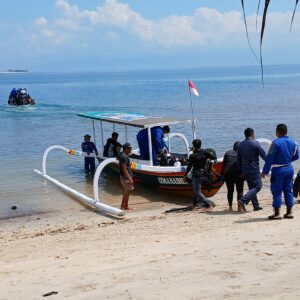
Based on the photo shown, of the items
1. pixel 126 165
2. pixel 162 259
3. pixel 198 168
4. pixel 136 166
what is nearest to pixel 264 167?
pixel 198 168

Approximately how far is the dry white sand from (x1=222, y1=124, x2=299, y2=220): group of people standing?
316mm

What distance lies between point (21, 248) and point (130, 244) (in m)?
1.75

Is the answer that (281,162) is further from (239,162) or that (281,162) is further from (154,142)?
(154,142)

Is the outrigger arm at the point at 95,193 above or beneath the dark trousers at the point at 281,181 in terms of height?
beneath

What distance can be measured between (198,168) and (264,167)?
226cm

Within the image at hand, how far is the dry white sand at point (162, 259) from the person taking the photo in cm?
489

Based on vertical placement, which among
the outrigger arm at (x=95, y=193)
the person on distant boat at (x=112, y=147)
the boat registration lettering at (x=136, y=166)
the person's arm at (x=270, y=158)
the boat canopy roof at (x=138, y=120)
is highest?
the boat canopy roof at (x=138, y=120)

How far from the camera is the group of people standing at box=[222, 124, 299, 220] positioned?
763 cm

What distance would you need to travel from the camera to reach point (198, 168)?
976 cm

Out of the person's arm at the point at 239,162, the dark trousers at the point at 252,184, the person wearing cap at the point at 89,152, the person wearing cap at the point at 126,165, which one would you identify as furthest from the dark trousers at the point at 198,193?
the person wearing cap at the point at 89,152

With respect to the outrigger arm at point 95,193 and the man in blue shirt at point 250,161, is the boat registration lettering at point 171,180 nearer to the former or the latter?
the outrigger arm at point 95,193

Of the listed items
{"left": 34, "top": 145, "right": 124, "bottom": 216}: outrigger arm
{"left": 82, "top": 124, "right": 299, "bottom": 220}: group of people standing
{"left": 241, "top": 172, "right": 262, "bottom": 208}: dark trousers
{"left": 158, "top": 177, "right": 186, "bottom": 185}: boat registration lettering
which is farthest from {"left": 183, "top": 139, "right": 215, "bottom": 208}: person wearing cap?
{"left": 158, "top": 177, "right": 186, "bottom": 185}: boat registration lettering

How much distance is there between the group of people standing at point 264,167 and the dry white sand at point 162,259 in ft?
1.04

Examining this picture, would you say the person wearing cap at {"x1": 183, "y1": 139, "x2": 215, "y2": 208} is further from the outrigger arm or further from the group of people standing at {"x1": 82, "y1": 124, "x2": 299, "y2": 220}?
the outrigger arm
